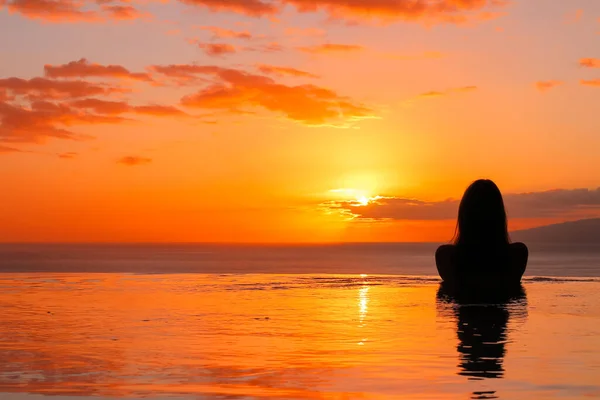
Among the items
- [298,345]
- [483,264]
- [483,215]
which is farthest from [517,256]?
[298,345]

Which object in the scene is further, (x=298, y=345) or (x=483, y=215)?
(x=483, y=215)

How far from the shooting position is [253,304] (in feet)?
54.5

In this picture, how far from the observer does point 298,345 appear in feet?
36.1

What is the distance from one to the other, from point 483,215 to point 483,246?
545 mm

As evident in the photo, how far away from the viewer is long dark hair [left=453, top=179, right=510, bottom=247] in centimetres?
1428

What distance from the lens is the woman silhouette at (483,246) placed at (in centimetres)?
1430

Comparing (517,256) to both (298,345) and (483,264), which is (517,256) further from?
(298,345)

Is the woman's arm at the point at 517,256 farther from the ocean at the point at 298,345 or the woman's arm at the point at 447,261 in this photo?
the woman's arm at the point at 447,261

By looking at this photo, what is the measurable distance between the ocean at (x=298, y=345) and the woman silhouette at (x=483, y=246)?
2.21 ft

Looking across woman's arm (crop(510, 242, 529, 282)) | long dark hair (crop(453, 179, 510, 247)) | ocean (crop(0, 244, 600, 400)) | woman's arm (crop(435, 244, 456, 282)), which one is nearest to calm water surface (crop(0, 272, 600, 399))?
ocean (crop(0, 244, 600, 400))

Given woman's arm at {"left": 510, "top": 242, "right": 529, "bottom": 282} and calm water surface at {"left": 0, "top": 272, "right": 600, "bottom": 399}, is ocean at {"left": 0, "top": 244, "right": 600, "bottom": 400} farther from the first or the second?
woman's arm at {"left": 510, "top": 242, "right": 529, "bottom": 282}

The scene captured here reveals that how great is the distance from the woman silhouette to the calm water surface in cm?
67

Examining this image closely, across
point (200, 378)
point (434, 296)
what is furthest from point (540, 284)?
point (200, 378)

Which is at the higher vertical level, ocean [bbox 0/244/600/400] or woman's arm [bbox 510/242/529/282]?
woman's arm [bbox 510/242/529/282]
